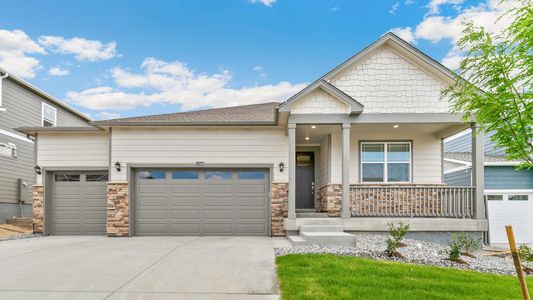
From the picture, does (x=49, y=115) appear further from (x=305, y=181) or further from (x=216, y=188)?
(x=305, y=181)

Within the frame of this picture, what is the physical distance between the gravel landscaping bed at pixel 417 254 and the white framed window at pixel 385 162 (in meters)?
2.89

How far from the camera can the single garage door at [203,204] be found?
1110cm

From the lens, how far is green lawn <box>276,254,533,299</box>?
4.54 meters

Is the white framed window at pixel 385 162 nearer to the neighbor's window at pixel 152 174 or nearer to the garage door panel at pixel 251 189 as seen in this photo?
the garage door panel at pixel 251 189

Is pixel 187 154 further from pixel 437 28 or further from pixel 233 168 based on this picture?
pixel 437 28

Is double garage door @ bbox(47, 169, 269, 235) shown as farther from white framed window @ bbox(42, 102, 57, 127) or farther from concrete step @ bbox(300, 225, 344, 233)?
white framed window @ bbox(42, 102, 57, 127)

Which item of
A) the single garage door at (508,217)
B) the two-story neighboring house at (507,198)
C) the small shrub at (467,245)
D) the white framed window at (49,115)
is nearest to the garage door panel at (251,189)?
the small shrub at (467,245)

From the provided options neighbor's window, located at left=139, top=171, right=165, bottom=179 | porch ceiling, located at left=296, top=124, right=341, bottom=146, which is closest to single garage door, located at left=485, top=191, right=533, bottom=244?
porch ceiling, located at left=296, top=124, right=341, bottom=146

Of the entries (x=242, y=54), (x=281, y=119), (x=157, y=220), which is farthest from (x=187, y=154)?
(x=242, y=54)

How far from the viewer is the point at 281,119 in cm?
1045

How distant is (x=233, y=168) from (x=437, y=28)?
13492mm

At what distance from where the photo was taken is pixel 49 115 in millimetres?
17172

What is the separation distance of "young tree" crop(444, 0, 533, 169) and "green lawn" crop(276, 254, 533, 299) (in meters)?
1.95

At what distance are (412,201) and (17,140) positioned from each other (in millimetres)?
15644
